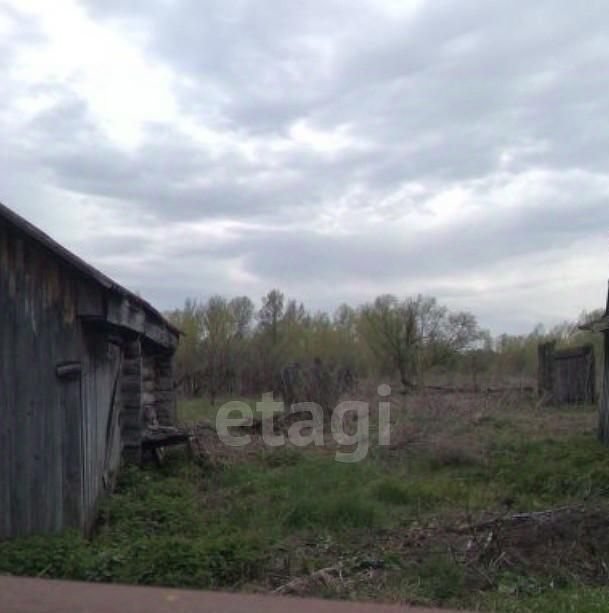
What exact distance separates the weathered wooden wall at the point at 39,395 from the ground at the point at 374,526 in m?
0.49

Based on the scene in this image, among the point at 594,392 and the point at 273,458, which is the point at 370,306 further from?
the point at 273,458

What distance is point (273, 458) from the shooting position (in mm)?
13586

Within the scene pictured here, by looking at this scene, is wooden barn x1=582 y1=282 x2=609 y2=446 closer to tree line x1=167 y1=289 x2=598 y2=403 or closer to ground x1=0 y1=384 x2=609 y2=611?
ground x1=0 y1=384 x2=609 y2=611

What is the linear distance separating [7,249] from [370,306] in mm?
40714

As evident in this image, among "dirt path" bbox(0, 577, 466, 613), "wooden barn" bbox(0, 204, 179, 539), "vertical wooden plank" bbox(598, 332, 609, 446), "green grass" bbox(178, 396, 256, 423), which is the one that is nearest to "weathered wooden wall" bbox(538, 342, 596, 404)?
"vertical wooden plank" bbox(598, 332, 609, 446)

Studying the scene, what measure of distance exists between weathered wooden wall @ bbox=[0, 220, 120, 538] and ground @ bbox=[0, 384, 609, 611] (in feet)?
1.61

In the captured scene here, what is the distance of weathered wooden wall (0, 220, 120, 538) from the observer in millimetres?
7695

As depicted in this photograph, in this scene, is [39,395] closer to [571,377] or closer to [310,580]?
[310,580]

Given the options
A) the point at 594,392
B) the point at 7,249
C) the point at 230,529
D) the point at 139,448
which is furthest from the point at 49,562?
the point at 594,392

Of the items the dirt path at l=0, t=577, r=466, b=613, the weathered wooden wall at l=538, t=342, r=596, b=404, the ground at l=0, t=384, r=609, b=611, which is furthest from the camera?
the weathered wooden wall at l=538, t=342, r=596, b=404

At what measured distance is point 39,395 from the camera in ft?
25.7

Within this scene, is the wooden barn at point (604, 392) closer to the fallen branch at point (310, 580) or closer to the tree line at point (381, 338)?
the fallen branch at point (310, 580)

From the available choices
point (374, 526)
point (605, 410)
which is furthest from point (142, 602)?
point (605, 410)

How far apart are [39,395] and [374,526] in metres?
3.55
